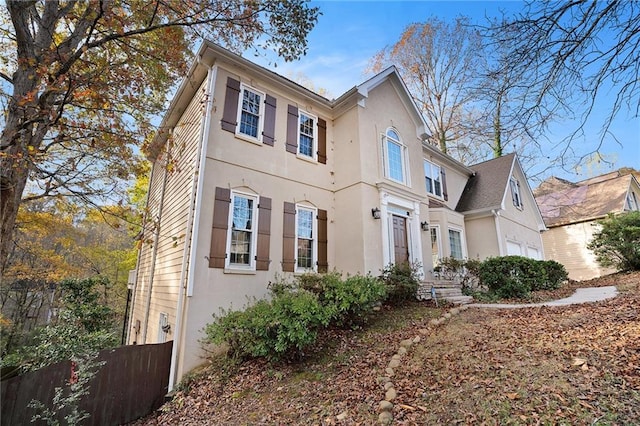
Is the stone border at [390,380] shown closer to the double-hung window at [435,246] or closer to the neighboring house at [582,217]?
the double-hung window at [435,246]

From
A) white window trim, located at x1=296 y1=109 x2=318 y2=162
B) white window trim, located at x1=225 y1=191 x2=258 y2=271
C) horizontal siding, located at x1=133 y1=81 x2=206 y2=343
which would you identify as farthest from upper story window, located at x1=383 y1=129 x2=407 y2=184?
horizontal siding, located at x1=133 y1=81 x2=206 y2=343

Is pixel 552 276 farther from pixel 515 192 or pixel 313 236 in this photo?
pixel 313 236

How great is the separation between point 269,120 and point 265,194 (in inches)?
89.7

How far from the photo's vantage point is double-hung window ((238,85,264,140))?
27.7 feet

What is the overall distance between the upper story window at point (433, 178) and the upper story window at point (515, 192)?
414 cm

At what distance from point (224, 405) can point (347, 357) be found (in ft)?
7.27

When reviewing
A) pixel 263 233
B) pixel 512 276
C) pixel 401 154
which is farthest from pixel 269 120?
pixel 512 276

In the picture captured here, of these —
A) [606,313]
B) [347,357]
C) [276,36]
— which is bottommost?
[347,357]

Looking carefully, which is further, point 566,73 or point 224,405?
point 224,405

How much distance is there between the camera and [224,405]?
497 cm

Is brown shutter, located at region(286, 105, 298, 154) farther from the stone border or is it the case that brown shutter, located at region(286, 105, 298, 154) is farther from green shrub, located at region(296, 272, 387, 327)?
the stone border

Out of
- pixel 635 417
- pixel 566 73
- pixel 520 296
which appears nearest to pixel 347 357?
pixel 635 417

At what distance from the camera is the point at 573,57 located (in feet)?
11.2

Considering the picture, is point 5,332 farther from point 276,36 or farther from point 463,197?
point 463,197
